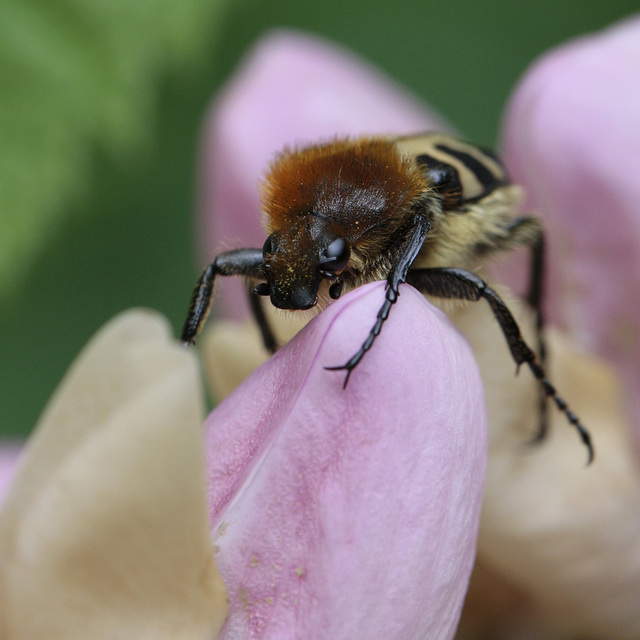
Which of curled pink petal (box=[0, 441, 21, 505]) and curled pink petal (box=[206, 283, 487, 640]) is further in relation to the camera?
curled pink petal (box=[0, 441, 21, 505])

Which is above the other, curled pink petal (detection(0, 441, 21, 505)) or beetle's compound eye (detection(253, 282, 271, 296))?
beetle's compound eye (detection(253, 282, 271, 296))

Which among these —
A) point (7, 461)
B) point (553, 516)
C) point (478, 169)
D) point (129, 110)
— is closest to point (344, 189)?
point (478, 169)

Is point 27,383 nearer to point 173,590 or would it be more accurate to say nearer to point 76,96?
point 76,96

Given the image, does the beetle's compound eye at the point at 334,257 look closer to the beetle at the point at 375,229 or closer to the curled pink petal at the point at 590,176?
the beetle at the point at 375,229

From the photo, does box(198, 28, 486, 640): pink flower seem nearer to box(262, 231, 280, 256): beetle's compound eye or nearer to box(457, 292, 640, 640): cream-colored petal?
box(262, 231, 280, 256): beetle's compound eye

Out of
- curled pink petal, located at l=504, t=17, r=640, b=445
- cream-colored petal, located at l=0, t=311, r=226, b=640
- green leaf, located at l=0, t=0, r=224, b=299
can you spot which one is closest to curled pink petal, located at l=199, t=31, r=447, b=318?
green leaf, located at l=0, t=0, r=224, b=299

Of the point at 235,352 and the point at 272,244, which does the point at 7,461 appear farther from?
the point at 272,244

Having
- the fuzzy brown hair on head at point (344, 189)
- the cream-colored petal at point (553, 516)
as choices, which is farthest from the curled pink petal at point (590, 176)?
the fuzzy brown hair on head at point (344, 189)
